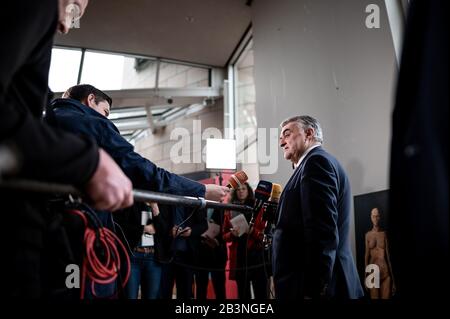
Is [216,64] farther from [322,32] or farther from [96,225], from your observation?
[96,225]

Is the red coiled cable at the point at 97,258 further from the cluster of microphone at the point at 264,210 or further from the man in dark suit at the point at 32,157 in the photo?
the cluster of microphone at the point at 264,210

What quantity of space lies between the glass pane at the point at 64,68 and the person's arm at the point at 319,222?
5.79m

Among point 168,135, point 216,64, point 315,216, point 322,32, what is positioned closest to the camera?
point 315,216

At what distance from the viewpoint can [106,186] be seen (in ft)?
2.46

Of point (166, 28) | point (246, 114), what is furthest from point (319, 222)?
point (166, 28)

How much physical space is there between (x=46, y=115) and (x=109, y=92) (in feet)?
19.3

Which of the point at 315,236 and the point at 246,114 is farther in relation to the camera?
the point at 246,114

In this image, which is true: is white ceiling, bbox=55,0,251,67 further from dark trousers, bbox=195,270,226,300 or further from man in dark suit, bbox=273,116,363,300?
man in dark suit, bbox=273,116,363,300

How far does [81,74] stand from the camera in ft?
22.3

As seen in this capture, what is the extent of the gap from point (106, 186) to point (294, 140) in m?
1.77

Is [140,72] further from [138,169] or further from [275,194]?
[138,169]

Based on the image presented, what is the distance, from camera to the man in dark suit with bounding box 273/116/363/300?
171cm

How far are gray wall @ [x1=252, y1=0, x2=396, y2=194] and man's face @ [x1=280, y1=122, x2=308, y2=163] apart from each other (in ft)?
1.40
